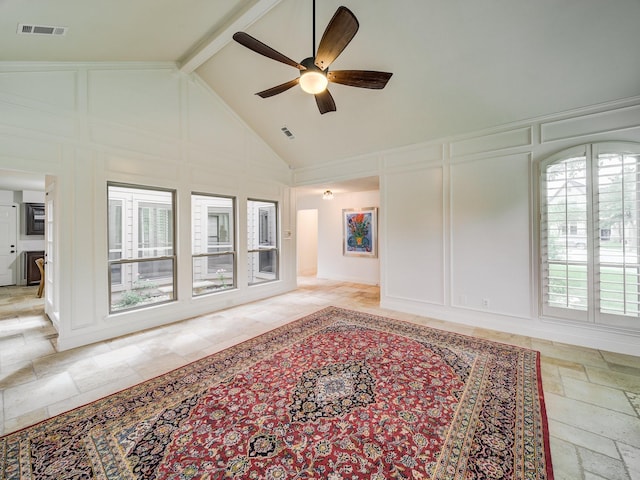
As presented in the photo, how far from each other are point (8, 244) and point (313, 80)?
904 centimetres

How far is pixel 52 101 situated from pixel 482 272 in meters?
6.02

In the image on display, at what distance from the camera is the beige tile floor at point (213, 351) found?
6.04 ft

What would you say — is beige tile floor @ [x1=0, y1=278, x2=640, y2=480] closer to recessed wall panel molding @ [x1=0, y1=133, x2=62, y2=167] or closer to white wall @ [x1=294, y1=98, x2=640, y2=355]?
white wall @ [x1=294, y1=98, x2=640, y2=355]

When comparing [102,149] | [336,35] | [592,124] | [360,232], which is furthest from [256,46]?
[360,232]

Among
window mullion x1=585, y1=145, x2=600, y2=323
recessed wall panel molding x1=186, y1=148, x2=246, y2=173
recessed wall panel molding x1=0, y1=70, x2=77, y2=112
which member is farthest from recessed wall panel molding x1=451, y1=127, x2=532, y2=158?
recessed wall panel molding x1=0, y1=70, x2=77, y2=112

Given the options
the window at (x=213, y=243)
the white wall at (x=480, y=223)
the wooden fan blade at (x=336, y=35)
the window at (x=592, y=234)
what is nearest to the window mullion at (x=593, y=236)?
the window at (x=592, y=234)

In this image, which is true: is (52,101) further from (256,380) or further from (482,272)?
(482,272)

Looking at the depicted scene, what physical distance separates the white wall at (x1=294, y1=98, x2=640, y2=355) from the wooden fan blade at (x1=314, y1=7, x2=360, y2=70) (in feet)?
8.83

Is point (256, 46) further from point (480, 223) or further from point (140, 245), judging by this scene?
point (140, 245)

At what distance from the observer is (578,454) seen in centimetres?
177

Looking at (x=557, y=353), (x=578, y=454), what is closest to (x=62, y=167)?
(x=578, y=454)

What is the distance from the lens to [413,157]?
4.69 m

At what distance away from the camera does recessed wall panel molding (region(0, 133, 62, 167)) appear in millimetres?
2975

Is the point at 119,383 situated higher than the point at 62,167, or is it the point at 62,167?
the point at 62,167
